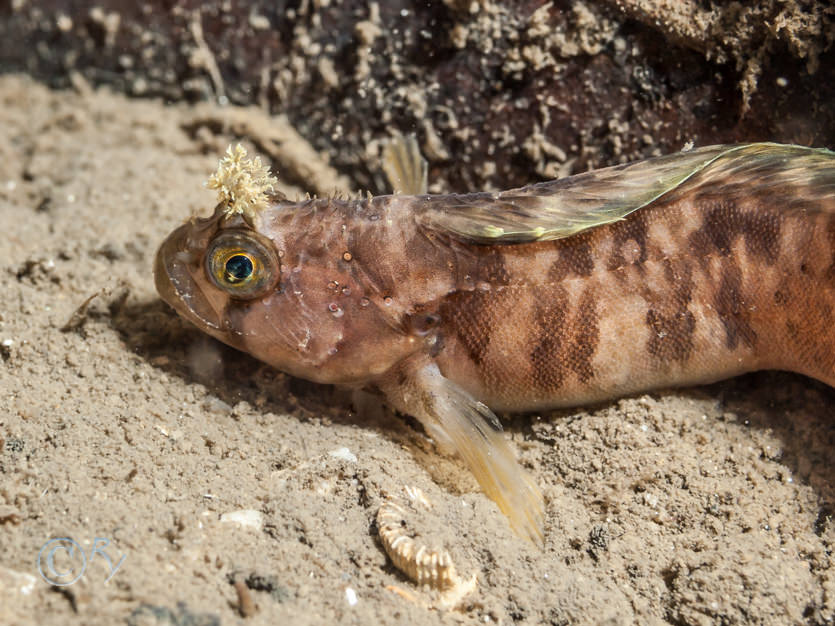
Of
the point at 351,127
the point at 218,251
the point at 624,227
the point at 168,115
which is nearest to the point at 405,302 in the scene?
the point at 218,251

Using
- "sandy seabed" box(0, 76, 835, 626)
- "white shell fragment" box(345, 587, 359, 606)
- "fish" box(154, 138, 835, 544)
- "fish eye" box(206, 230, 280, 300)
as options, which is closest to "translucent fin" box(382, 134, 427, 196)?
"fish" box(154, 138, 835, 544)

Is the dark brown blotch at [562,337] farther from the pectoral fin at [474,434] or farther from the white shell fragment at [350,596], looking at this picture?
the white shell fragment at [350,596]

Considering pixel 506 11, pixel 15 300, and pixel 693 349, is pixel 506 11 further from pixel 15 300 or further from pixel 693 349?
pixel 15 300

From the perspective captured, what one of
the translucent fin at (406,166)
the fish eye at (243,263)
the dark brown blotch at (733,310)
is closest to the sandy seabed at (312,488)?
the dark brown blotch at (733,310)

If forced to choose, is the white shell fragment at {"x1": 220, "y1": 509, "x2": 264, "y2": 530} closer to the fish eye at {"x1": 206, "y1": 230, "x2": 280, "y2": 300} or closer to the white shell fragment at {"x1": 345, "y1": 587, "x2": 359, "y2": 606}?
the white shell fragment at {"x1": 345, "y1": 587, "x2": 359, "y2": 606}

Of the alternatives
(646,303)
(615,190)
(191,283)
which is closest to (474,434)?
(646,303)

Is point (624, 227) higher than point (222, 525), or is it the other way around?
point (624, 227)

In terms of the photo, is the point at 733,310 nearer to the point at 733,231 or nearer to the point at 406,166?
the point at 733,231
